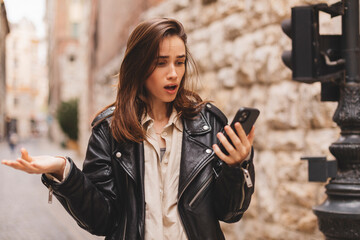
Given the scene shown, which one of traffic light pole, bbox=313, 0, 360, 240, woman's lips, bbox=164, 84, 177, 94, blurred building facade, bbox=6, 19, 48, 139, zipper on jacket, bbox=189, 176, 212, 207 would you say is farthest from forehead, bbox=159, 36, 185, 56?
blurred building facade, bbox=6, 19, 48, 139

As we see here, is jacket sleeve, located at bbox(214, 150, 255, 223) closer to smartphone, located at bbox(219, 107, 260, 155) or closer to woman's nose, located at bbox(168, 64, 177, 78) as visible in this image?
smartphone, located at bbox(219, 107, 260, 155)

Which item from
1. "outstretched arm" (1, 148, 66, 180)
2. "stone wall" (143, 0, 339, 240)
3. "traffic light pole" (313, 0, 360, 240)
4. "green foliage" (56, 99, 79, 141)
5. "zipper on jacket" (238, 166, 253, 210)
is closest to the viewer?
"outstretched arm" (1, 148, 66, 180)

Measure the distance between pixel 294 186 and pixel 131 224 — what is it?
3.14m

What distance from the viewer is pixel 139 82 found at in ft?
8.04

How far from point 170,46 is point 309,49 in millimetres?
979

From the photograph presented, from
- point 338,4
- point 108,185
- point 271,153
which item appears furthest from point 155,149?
point 271,153

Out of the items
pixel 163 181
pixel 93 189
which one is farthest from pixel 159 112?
pixel 93 189

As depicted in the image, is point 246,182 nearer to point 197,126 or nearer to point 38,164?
point 197,126

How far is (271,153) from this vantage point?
5.60 meters

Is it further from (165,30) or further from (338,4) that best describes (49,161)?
(338,4)

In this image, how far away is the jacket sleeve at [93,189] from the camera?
2.21m

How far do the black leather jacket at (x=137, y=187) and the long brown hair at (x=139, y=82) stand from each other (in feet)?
0.18

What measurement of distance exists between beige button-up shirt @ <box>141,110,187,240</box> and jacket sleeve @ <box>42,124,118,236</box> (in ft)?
0.57

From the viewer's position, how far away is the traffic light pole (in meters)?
2.92
